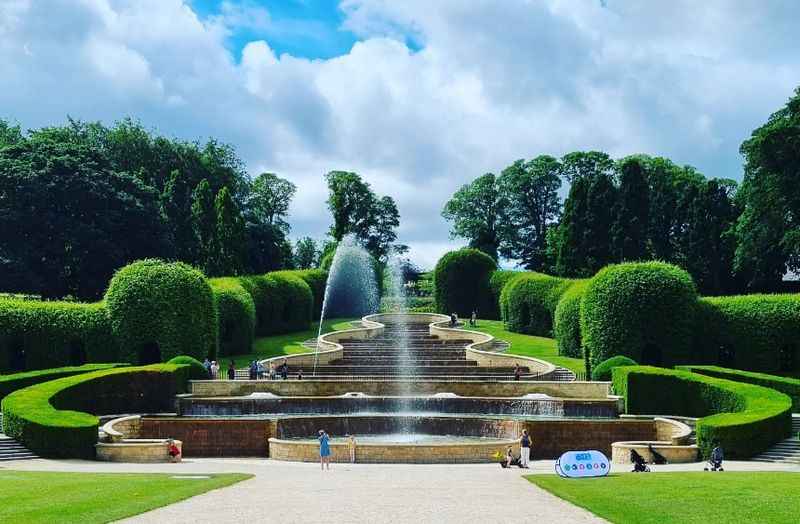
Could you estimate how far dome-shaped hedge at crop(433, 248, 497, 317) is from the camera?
7019 cm

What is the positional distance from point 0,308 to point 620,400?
2860 centimetres

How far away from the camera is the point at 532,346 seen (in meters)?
54.7

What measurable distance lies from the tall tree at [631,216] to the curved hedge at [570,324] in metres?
20.0

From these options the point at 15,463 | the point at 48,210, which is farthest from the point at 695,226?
the point at 15,463

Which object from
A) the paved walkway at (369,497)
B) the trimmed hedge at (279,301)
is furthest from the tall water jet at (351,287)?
the paved walkway at (369,497)

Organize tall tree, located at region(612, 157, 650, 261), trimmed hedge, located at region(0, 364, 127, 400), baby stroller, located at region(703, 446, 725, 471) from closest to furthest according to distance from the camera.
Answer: baby stroller, located at region(703, 446, 725, 471)
trimmed hedge, located at region(0, 364, 127, 400)
tall tree, located at region(612, 157, 650, 261)

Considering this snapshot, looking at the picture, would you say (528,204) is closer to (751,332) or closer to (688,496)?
(751,332)

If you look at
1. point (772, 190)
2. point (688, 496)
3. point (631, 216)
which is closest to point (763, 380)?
point (772, 190)

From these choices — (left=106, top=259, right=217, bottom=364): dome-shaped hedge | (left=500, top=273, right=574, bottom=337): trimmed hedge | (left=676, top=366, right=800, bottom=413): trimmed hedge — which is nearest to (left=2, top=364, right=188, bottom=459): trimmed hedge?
(left=106, top=259, right=217, bottom=364): dome-shaped hedge

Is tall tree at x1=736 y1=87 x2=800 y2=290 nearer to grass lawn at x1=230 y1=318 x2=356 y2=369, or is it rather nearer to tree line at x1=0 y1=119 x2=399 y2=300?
grass lawn at x1=230 y1=318 x2=356 y2=369

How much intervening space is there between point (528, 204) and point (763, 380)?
6133 cm

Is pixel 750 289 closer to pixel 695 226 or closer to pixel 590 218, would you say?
pixel 695 226

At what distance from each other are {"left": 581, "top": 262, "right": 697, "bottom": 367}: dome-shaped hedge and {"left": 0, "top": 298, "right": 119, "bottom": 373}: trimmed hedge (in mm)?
23704

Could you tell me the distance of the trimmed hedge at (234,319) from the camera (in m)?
52.0
